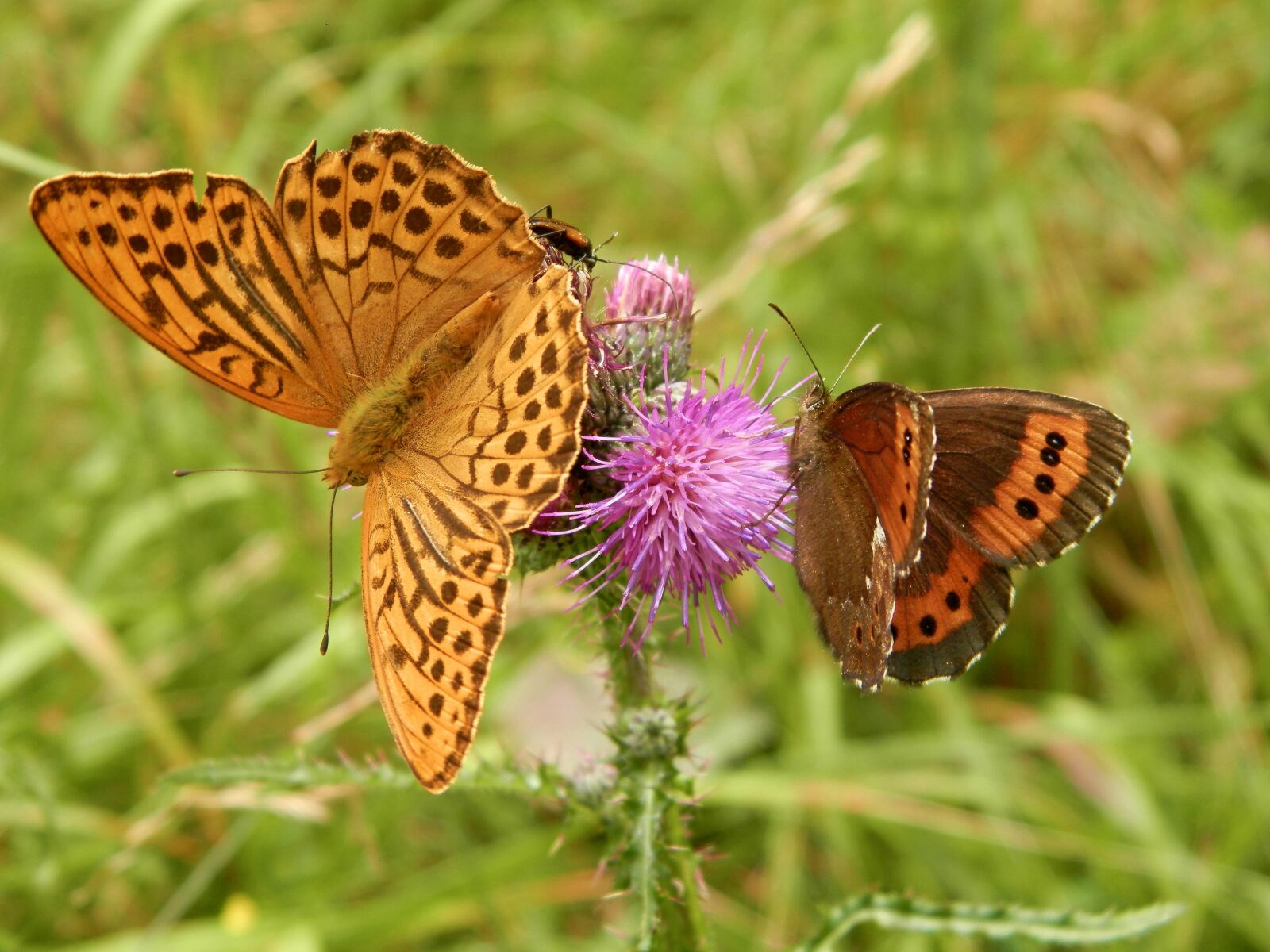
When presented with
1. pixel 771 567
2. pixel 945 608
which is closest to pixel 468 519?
pixel 945 608

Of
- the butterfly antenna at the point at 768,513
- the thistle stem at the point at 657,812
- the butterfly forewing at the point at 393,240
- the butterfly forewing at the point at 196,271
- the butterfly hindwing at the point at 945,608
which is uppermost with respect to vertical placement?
the butterfly forewing at the point at 393,240

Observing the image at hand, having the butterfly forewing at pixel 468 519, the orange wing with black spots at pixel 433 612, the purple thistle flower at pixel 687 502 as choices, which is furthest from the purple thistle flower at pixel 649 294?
the orange wing with black spots at pixel 433 612

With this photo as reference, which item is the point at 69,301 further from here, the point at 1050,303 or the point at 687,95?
the point at 1050,303

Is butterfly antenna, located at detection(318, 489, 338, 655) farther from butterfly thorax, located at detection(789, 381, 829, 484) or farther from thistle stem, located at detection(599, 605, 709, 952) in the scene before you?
butterfly thorax, located at detection(789, 381, 829, 484)

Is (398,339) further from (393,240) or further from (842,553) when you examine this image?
(842,553)

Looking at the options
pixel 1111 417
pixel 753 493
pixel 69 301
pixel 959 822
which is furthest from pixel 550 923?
pixel 69 301

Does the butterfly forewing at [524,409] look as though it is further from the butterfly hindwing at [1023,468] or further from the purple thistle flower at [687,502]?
the butterfly hindwing at [1023,468]
